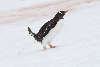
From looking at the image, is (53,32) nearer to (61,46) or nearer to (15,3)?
(61,46)

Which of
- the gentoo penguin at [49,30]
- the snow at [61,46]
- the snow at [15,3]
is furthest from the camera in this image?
the snow at [15,3]

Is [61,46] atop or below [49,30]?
below

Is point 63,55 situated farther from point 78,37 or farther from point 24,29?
point 24,29

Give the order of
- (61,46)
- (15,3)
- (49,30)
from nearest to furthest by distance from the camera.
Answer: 1. (49,30)
2. (61,46)
3. (15,3)

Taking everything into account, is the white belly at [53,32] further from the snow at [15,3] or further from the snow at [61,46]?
the snow at [15,3]

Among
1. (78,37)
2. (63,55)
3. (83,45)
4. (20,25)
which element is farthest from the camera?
(20,25)

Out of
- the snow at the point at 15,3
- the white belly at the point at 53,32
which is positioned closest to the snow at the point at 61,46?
the white belly at the point at 53,32

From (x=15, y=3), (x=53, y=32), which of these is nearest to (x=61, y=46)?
(x=53, y=32)

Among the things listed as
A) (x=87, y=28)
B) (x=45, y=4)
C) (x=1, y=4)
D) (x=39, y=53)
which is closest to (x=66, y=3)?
(x=45, y=4)
